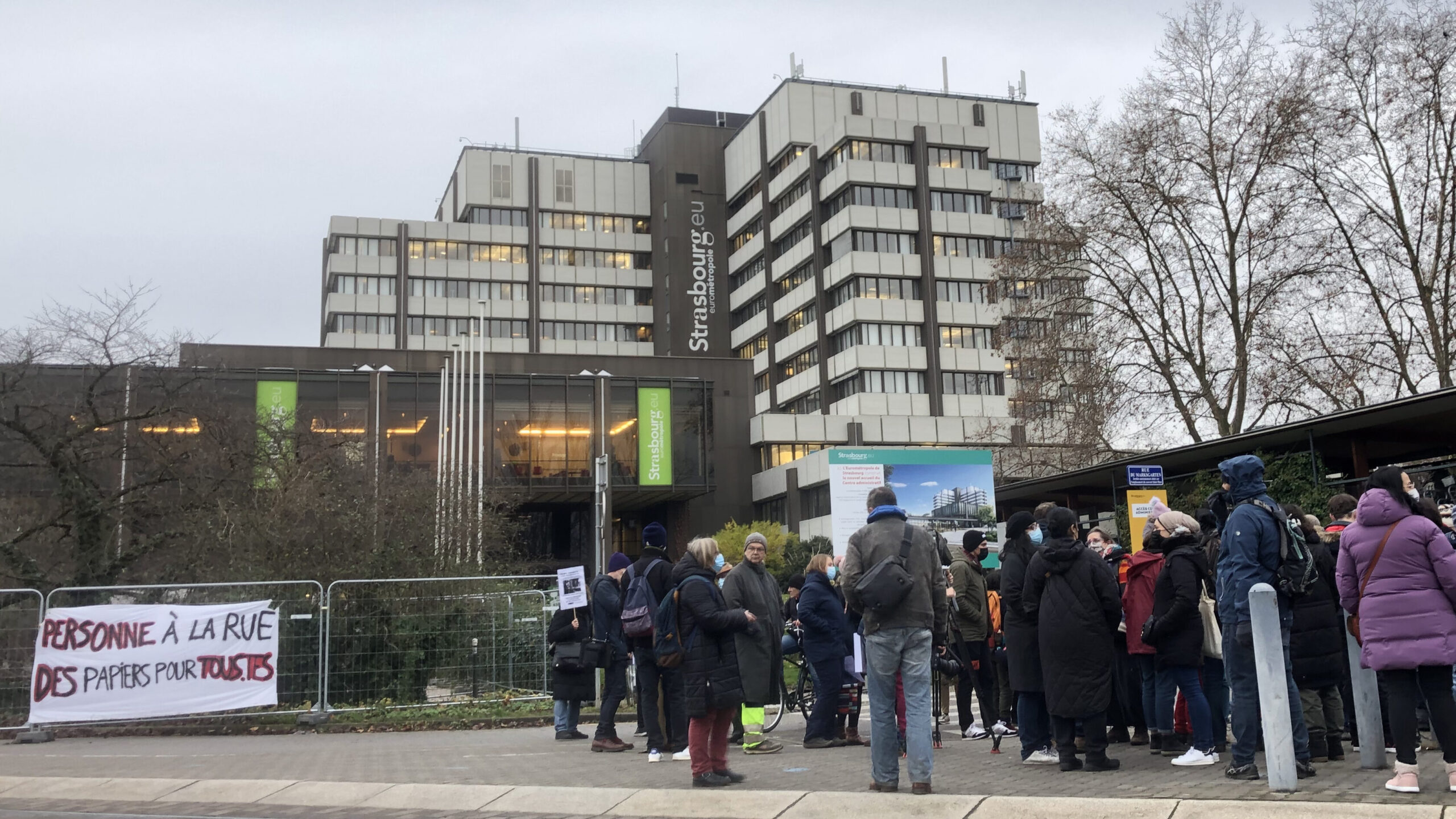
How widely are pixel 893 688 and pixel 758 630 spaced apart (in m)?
1.52

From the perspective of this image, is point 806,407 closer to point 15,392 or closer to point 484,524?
point 484,524

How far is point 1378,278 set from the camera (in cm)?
2653

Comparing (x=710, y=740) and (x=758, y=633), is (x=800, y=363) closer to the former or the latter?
(x=758, y=633)

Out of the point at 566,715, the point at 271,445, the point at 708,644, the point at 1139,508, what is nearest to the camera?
the point at 708,644

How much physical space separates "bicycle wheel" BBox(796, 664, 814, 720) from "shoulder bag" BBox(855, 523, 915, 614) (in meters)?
5.73

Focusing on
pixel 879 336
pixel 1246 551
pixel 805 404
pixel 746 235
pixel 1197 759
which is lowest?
pixel 1197 759

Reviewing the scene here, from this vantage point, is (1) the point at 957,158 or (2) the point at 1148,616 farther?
(1) the point at 957,158

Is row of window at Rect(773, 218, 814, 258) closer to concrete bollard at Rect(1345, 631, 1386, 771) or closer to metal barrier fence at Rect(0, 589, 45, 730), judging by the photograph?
metal barrier fence at Rect(0, 589, 45, 730)

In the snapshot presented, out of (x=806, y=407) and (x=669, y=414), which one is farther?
(x=806, y=407)

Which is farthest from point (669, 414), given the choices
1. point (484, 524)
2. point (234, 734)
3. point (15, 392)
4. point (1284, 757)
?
point (1284, 757)

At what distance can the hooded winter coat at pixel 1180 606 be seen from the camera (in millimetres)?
7953

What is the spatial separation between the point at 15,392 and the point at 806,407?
58.4 m

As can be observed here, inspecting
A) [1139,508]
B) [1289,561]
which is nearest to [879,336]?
[1139,508]

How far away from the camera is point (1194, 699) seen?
26.5 ft
